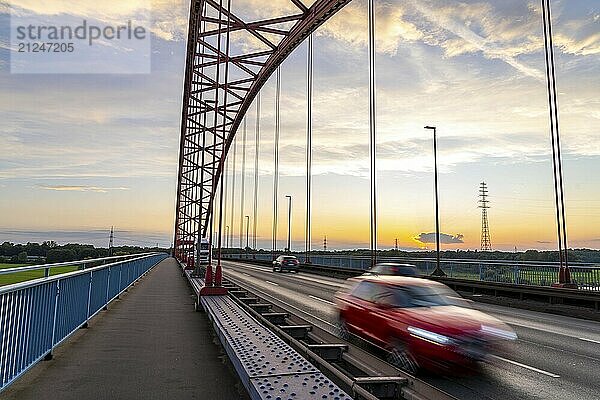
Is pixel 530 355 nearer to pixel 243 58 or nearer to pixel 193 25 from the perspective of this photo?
pixel 243 58

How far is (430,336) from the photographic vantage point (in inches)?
287

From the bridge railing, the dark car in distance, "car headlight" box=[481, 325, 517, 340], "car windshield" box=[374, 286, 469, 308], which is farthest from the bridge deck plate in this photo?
the dark car in distance

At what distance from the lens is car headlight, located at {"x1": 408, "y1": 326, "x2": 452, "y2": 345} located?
283 inches

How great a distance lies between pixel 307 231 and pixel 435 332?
113 feet

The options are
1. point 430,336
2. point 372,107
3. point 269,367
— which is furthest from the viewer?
point 372,107

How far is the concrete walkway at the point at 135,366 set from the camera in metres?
6.14

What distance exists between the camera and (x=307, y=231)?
41.6 metres

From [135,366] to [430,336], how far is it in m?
4.27

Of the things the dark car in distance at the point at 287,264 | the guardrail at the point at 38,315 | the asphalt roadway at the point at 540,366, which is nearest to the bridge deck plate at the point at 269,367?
the asphalt roadway at the point at 540,366

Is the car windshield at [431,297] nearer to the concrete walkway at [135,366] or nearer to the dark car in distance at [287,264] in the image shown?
the concrete walkway at [135,366]

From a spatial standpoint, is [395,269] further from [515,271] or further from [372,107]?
[372,107]

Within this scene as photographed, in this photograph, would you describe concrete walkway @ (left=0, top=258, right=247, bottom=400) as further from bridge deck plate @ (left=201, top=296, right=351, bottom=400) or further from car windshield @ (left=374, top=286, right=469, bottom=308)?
car windshield @ (left=374, top=286, right=469, bottom=308)

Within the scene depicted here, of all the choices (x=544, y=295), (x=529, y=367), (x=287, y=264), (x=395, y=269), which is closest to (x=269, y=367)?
(x=529, y=367)

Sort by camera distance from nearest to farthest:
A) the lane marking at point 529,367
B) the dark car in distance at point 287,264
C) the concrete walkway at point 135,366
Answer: the concrete walkway at point 135,366 < the lane marking at point 529,367 < the dark car in distance at point 287,264
